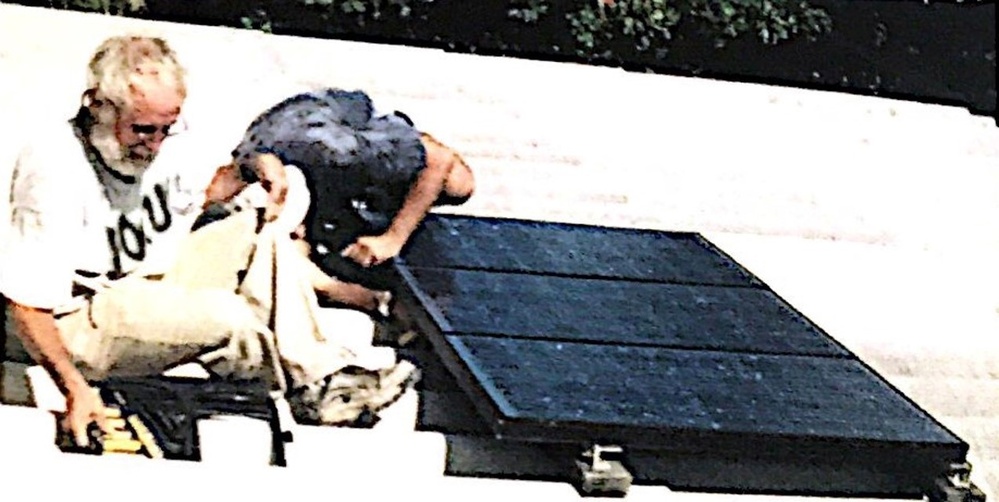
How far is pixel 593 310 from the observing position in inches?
64.6

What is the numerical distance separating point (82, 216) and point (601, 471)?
748mm

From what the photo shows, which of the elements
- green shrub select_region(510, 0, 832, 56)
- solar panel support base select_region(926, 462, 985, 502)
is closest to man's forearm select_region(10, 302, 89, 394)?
green shrub select_region(510, 0, 832, 56)

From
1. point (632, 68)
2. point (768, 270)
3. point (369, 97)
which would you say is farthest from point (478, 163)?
point (768, 270)

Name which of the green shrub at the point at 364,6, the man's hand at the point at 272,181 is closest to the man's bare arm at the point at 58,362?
the man's hand at the point at 272,181

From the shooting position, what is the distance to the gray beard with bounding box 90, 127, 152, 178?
158cm

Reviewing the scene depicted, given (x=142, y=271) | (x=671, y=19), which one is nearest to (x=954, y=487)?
(x=671, y=19)

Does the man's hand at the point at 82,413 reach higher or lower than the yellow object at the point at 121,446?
higher

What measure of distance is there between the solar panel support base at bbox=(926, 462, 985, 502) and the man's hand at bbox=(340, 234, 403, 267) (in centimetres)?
81

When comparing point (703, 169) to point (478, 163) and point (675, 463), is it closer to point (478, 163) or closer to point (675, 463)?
point (478, 163)

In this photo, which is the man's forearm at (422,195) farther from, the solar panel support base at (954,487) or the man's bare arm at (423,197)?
the solar panel support base at (954,487)

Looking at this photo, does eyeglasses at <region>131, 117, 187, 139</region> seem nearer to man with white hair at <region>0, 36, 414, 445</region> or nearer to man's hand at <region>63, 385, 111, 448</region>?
man with white hair at <region>0, 36, 414, 445</region>

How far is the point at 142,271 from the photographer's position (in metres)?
1.56

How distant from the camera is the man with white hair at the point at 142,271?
151cm

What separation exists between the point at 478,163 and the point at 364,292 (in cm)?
26
